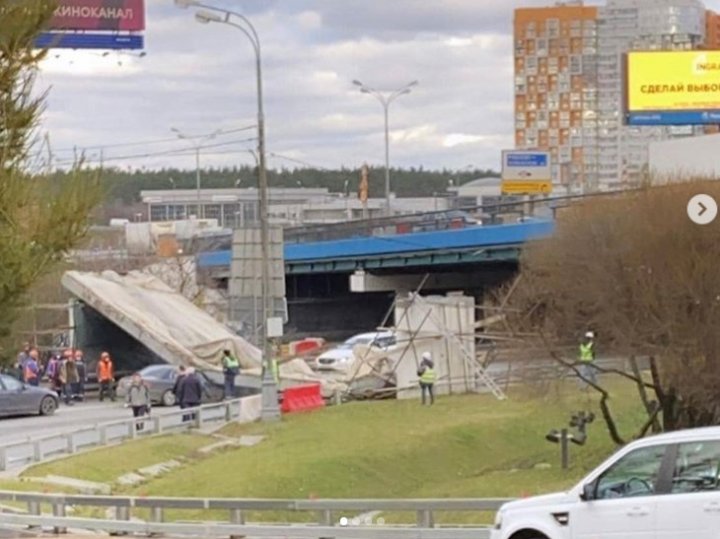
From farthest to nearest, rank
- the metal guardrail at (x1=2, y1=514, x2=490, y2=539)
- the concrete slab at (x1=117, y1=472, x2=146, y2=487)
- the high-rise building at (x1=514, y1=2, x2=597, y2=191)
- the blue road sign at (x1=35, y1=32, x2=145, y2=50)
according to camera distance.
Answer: the high-rise building at (x1=514, y1=2, x2=597, y2=191)
the blue road sign at (x1=35, y1=32, x2=145, y2=50)
the concrete slab at (x1=117, y1=472, x2=146, y2=487)
the metal guardrail at (x1=2, y1=514, x2=490, y2=539)

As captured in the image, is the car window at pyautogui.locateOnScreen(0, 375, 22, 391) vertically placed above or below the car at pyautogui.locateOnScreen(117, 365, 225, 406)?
above

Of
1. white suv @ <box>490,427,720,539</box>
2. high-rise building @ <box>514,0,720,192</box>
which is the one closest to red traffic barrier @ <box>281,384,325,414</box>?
white suv @ <box>490,427,720,539</box>

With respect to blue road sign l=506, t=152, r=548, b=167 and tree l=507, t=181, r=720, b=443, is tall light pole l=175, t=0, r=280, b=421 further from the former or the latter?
blue road sign l=506, t=152, r=548, b=167

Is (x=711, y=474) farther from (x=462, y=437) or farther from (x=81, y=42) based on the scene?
(x=81, y=42)

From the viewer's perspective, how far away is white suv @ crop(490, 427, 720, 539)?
41.7 feet

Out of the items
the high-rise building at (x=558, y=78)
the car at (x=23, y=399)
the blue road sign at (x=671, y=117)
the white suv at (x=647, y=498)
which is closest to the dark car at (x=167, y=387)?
the car at (x=23, y=399)

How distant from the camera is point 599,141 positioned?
195 m

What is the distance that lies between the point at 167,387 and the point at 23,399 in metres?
6.12

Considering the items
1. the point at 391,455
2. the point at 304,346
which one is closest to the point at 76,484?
the point at 391,455

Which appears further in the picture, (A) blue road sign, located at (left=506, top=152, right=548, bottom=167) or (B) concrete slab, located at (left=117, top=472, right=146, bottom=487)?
(A) blue road sign, located at (left=506, top=152, right=548, bottom=167)

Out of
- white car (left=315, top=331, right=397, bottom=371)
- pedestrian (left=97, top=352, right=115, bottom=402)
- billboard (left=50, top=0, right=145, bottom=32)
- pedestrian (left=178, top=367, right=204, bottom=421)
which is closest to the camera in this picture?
pedestrian (left=178, top=367, right=204, bottom=421)

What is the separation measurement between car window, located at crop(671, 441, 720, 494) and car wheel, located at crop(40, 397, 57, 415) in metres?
30.6

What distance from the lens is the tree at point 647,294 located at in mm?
31578

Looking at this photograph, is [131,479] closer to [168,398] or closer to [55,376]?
[168,398]
